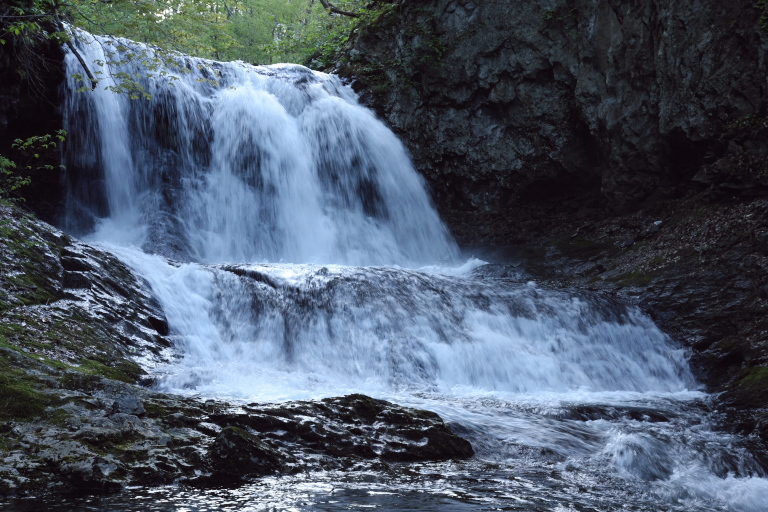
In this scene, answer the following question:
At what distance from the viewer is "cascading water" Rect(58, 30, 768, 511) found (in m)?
4.59

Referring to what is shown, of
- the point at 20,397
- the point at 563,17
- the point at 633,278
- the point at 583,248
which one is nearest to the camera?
the point at 20,397

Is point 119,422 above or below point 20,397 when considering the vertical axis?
below

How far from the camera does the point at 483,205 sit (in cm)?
1394

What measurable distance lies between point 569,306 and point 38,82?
1023cm

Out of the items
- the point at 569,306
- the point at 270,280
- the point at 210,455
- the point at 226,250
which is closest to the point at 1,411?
the point at 210,455

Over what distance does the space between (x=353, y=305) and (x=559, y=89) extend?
7.74 metres

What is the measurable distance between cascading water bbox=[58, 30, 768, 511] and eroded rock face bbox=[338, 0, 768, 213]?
1166 mm

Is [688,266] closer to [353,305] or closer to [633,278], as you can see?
[633,278]

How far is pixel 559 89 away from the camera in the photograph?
12.6m

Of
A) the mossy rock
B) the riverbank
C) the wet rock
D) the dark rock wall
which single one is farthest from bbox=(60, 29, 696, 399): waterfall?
the wet rock

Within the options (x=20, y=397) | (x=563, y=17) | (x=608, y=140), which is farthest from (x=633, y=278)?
(x=20, y=397)

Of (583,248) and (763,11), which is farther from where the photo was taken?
(583,248)

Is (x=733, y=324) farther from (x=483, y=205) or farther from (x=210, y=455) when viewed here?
(x=210, y=455)

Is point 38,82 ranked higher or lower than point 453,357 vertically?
higher
